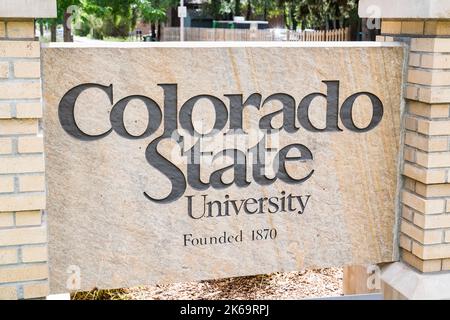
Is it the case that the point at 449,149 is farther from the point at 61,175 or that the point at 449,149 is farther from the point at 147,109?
the point at 61,175

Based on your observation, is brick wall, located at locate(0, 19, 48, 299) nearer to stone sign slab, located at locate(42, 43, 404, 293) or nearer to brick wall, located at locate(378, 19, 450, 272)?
stone sign slab, located at locate(42, 43, 404, 293)

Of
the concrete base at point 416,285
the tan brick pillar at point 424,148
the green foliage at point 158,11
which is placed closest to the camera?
the tan brick pillar at point 424,148

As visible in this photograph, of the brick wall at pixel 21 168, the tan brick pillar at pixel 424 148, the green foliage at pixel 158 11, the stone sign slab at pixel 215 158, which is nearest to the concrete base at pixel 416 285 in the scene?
the tan brick pillar at pixel 424 148

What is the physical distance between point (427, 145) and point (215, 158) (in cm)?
110

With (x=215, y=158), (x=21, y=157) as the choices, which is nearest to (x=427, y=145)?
(x=215, y=158)

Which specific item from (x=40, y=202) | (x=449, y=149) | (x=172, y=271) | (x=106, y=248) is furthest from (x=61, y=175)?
(x=449, y=149)

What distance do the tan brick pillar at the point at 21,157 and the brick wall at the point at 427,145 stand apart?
185 cm

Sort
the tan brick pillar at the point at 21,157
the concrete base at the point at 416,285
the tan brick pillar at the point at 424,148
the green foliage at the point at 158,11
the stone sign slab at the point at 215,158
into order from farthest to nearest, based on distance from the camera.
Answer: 1. the green foliage at the point at 158,11
2. the concrete base at the point at 416,285
3. the tan brick pillar at the point at 424,148
4. the stone sign slab at the point at 215,158
5. the tan brick pillar at the point at 21,157

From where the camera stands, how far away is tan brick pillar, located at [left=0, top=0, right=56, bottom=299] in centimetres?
278

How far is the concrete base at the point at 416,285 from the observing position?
134 inches

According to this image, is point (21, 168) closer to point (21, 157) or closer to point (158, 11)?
point (21, 157)

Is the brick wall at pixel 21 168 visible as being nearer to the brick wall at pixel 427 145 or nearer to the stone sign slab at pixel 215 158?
the stone sign slab at pixel 215 158

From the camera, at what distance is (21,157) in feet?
9.45

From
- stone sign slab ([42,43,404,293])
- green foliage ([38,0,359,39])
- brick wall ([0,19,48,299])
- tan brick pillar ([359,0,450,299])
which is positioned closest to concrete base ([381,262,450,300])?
tan brick pillar ([359,0,450,299])
